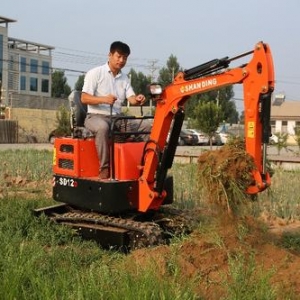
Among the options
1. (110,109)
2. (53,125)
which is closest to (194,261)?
(110,109)

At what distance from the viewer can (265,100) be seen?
5.68 metres

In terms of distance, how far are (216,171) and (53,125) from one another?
42.5m

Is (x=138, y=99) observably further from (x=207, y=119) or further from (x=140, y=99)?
(x=207, y=119)

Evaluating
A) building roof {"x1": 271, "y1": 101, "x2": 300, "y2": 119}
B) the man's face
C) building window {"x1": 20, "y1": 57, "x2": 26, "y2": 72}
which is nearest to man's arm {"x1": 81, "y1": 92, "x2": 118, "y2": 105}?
the man's face

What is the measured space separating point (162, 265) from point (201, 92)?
2163 millimetres

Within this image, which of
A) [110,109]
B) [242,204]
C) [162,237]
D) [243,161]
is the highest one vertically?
[110,109]

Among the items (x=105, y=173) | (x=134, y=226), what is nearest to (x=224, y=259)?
(x=134, y=226)

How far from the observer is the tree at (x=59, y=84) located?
97.0 metres

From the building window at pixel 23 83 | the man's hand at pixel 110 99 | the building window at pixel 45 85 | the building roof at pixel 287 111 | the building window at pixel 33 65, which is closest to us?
the man's hand at pixel 110 99

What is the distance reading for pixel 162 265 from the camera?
16.7 feet

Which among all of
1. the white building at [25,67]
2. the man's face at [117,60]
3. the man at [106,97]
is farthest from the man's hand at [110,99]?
the white building at [25,67]

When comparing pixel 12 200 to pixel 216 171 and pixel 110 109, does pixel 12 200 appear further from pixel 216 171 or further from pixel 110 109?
pixel 216 171

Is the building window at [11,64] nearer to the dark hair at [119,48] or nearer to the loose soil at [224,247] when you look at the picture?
the dark hair at [119,48]

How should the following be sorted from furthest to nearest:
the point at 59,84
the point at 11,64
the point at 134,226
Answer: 1. the point at 59,84
2. the point at 11,64
3. the point at 134,226
